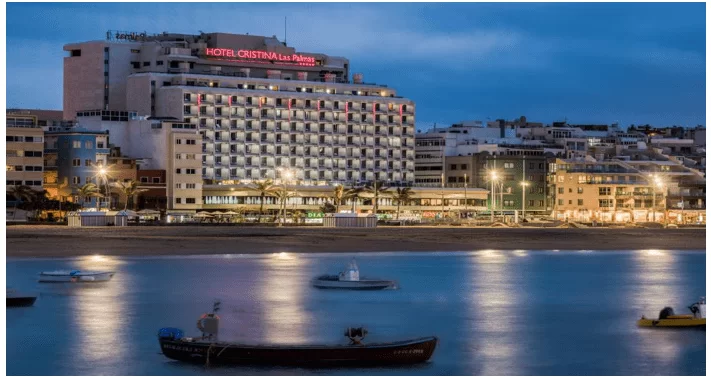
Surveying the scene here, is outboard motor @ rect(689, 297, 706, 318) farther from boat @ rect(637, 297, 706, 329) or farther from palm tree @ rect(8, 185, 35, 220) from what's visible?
palm tree @ rect(8, 185, 35, 220)

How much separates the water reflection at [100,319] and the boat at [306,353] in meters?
2.81

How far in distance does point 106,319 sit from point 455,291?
71.3ft

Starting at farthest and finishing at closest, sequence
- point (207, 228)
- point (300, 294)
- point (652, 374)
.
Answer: point (207, 228)
point (300, 294)
point (652, 374)

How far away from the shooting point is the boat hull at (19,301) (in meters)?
60.0

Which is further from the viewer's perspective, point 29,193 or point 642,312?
point 29,193

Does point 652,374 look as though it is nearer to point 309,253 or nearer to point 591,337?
point 591,337

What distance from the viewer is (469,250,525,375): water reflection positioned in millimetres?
46094

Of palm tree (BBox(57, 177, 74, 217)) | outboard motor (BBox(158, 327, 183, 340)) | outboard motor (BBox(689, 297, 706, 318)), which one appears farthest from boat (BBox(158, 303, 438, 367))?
palm tree (BBox(57, 177, 74, 217))

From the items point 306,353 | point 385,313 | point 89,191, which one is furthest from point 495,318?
point 89,191

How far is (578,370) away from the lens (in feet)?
146

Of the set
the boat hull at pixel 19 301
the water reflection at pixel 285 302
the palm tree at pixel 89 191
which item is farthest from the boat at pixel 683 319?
the palm tree at pixel 89 191

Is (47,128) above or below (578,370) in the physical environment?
above

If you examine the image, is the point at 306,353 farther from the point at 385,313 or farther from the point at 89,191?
the point at 89,191

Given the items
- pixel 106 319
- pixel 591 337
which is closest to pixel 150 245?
pixel 106 319
